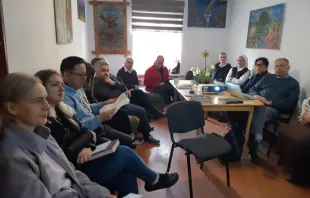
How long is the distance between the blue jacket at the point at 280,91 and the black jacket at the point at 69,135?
8.37 feet

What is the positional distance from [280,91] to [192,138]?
174 cm

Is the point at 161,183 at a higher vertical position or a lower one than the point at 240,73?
lower

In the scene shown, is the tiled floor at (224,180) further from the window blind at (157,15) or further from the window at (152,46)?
the window blind at (157,15)

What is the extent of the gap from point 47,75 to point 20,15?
1.30 feet

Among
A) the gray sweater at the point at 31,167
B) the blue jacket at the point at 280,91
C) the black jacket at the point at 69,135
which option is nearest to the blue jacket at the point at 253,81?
the blue jacket at the point at 280,91

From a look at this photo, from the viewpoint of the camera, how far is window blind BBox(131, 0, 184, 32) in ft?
17.6

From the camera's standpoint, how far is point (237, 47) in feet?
17.4

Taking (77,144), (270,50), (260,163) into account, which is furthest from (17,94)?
(270,50)

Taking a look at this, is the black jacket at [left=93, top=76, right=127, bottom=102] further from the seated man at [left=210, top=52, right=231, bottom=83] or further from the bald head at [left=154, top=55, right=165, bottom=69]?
the seated man at [left=210, top=52, right=231, bottom=83]

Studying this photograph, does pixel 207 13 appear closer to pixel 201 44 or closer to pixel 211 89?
pixel 201 44

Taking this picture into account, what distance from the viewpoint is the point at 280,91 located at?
3.17 meters

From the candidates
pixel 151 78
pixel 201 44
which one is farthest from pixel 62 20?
pixel 201 44

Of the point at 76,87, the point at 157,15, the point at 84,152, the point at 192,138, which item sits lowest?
the point at 192,138

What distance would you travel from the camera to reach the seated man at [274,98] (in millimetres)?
2822
